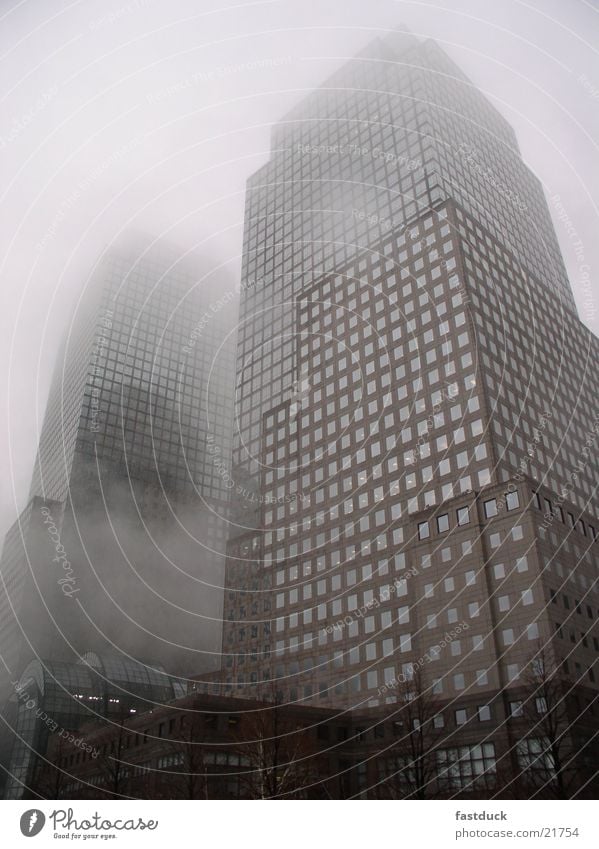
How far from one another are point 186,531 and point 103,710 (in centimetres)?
5045

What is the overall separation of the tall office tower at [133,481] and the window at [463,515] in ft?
234

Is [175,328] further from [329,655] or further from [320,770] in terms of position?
[320,770]

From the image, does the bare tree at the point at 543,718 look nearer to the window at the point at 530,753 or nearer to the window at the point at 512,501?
the window at the point at 530,753

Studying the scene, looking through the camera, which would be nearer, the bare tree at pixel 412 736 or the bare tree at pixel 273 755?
the bare tree at pixel 273 755

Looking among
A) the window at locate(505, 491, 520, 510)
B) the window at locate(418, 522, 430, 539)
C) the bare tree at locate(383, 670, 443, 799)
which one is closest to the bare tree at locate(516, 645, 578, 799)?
the bare tree at locate(383, 670, 443, 799)

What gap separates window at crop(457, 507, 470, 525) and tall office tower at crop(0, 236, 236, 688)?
71217 mm

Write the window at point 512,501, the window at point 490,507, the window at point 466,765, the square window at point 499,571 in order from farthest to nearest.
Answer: the window at point 490,507 < the window at point 512,501 < the square window at point 499,571 < the window at point 466,765

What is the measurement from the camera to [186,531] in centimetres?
14588

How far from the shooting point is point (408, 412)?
81375mm

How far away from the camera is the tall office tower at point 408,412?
64.6 metres

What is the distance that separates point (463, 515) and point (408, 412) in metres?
16.4

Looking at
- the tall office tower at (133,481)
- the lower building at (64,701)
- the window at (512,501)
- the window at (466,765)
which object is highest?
the tall office tower at (133,481)

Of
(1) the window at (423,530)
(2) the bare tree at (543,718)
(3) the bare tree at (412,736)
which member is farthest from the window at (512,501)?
(3) the bare tree at (412,736)
